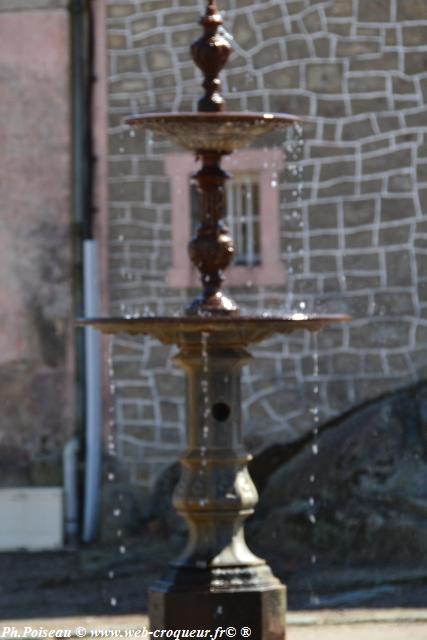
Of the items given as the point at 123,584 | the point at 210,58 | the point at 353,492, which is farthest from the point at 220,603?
the point at 353,492

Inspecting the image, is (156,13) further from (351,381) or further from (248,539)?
(248,539)

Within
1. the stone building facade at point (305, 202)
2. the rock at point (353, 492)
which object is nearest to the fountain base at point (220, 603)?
the rock at point (353, 492)

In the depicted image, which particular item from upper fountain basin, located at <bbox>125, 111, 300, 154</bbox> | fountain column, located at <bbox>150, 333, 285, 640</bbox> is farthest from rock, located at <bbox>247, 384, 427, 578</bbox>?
upper fountain basin, located at <bbox>125, 111, 300, 154</bbox>

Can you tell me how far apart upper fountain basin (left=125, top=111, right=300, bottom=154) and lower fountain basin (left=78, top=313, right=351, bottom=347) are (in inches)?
31.4

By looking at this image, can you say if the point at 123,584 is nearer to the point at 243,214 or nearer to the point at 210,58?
the point at 243,214

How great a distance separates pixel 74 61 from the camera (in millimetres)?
14734

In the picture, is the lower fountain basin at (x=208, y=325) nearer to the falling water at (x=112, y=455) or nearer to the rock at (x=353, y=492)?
the rock at (x=353, y=492)

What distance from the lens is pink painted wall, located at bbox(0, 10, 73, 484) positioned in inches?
575

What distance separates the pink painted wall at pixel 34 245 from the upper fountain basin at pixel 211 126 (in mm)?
5960

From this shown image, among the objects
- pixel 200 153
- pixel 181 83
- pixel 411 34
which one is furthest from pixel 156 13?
pixel 200 153

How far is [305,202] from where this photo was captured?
14359 mm

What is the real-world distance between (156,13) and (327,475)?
3.75 meters

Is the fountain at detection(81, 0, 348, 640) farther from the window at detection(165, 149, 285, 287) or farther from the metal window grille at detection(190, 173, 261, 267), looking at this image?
the metal window grille at detection(190, 173, 261, 267)

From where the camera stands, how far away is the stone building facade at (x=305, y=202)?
14164 millimetres
